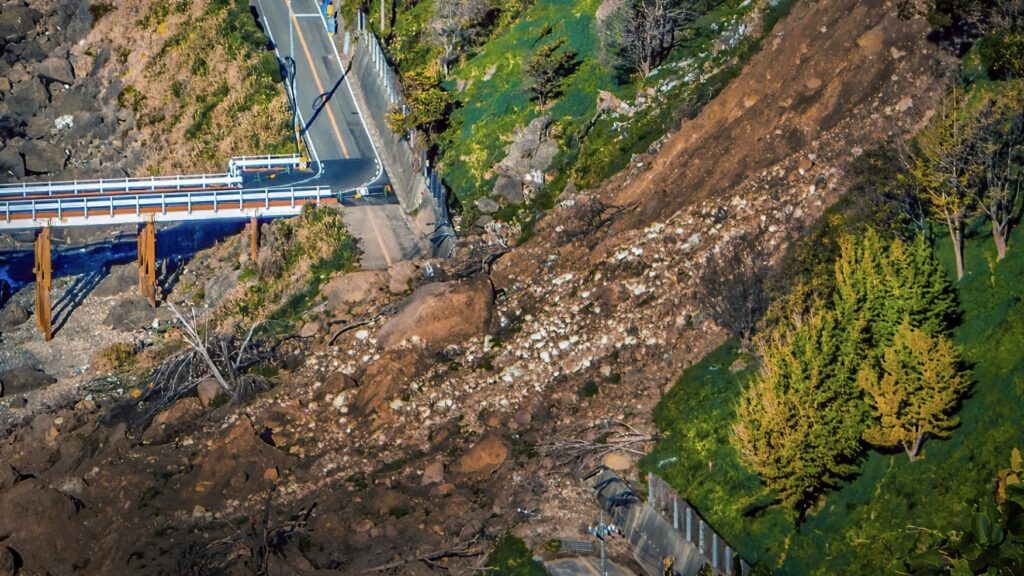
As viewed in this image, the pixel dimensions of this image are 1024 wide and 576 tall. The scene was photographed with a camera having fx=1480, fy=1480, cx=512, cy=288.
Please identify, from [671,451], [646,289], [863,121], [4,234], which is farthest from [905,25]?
[4,234]

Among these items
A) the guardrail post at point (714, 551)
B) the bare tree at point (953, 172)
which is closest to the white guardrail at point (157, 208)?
the bare tree at point (953, 172)

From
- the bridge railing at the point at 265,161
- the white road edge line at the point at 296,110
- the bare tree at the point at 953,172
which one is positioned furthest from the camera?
the bridge railing at the point at 265,161

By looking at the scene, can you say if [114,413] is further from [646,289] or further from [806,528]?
[806,528]

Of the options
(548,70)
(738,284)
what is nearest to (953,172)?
(738,284)

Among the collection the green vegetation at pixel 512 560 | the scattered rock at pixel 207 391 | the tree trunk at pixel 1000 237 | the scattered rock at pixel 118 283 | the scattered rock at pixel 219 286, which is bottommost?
the scattered rock at pixel 118 283

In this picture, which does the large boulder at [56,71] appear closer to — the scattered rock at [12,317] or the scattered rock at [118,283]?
the scattered rock at [118,283]

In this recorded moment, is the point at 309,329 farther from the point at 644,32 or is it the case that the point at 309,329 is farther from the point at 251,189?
the point at 644,32

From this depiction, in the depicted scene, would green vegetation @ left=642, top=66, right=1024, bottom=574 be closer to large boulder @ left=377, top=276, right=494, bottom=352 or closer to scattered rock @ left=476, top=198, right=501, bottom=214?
large boulder @ left=377, top=276, right=494, bottom=352
